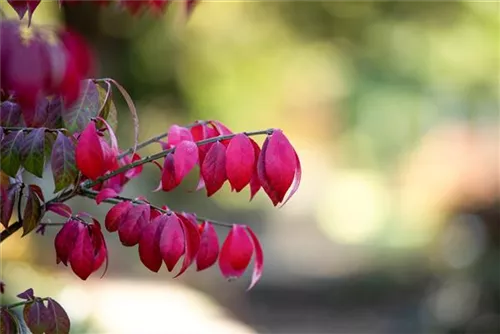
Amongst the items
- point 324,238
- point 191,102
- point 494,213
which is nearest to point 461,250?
point 494,213

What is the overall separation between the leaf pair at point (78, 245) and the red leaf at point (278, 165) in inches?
14.4

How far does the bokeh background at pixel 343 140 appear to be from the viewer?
21.5 feet

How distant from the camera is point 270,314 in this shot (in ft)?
25.2

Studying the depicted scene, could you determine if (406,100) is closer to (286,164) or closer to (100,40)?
(100,40)

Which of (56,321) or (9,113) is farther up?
(9,113)

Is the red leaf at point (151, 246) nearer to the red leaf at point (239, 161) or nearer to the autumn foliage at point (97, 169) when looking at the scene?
the autumn foliage at point (97, 169)

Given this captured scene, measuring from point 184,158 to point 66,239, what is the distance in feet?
0.91

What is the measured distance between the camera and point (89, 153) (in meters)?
1.37

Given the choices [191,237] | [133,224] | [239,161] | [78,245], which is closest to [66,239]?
[78,245]

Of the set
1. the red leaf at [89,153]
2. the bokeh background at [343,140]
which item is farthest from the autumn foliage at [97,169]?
the bokeh background at [343,140]

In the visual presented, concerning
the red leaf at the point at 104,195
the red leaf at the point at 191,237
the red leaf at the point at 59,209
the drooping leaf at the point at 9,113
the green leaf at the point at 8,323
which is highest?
the drooping leaf at the point at 9,113

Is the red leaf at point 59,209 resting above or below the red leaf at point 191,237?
above

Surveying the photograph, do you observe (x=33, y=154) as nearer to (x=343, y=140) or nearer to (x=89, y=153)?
(x=89, y=153)

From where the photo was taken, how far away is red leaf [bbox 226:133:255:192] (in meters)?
1.47
